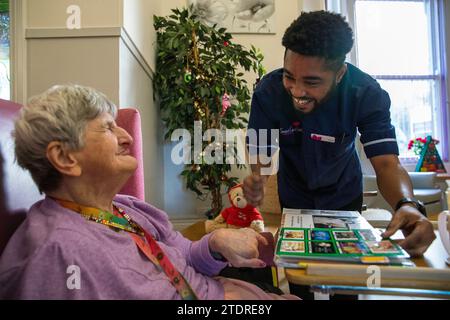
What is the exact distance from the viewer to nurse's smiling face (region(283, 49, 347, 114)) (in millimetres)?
1063

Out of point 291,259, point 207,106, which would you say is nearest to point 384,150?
point 291,259

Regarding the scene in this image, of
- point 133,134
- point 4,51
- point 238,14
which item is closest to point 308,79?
point 133,134

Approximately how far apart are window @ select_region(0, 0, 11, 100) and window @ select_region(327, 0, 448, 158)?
3784mm

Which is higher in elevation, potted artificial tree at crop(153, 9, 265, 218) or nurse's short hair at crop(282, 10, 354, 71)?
potted artificial tree at crop(153, 9, 265, 218)

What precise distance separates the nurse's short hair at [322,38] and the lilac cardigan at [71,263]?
758mm

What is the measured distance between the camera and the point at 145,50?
2605 millimetres

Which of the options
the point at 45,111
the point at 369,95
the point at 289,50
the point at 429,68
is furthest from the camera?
the point at 429,68

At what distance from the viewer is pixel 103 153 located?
2.67 ft

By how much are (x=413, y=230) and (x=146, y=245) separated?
0.62 m

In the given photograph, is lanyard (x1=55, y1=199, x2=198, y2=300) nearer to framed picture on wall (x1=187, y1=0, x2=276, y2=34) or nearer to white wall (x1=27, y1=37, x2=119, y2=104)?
white wall (x1=27, y1=37, x2=119, y2=104)

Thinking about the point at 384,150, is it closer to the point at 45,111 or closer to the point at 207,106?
the point at 45,111

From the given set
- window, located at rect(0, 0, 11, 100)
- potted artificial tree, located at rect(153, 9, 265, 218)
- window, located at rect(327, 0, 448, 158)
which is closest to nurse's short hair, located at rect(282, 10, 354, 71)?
window, located at rect(0, 0, 11, 100)

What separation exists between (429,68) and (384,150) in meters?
3.98

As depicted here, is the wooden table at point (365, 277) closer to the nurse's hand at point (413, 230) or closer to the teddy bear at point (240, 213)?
the nurse's hand at point (413, 230)
